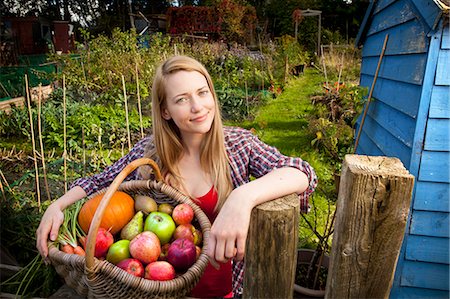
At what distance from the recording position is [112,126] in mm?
5004

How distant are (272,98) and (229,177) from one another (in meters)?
6.72

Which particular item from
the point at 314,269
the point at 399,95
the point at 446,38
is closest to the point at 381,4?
the point at 399,95

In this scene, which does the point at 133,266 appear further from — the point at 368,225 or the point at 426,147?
the point at 426,147

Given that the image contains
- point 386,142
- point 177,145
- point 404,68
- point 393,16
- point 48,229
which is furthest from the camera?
point 393,16

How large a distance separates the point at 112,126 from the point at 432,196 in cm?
416

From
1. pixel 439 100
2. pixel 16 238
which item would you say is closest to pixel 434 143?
pixel 439 100

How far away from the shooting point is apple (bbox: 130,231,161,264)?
1238 millimetres

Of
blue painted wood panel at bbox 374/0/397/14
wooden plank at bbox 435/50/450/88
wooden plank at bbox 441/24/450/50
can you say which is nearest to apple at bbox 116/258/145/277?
wooden plank at bbox 435/50/450/88

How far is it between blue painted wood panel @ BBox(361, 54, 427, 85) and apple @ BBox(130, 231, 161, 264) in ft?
6.28

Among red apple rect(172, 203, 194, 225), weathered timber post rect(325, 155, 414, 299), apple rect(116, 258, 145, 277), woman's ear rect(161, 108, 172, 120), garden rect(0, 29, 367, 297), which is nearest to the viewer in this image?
weathered timber post rect(325, 155, 414, 299)

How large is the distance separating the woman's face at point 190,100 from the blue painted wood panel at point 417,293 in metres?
1.77

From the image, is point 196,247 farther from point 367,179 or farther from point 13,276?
point 13,276

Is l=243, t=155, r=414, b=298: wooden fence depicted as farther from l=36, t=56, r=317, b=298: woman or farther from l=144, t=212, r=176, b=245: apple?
l=144, t=212, r=176, b=245: apple

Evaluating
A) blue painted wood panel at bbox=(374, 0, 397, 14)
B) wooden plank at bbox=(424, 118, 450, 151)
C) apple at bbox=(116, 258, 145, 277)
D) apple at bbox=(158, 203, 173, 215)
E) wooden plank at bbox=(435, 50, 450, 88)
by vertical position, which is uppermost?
blue painted wood panel at bbox=(374, 0, 397, 14)
